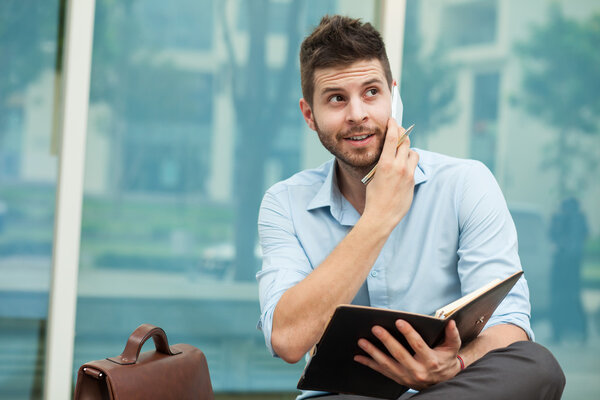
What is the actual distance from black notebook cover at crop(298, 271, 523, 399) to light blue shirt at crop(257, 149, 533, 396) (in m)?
0.24

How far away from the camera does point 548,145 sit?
362cm

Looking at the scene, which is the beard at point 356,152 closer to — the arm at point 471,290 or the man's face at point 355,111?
the man's face at point 355,111

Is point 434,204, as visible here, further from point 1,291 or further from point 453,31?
point 1,291

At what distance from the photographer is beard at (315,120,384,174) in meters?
1.99

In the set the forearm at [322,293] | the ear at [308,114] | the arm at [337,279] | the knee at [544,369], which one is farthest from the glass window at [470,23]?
the knee at [544,369]

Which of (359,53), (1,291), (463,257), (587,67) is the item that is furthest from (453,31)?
(1,291)

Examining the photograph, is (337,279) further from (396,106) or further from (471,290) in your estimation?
(396,106)

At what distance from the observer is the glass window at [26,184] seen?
312cm

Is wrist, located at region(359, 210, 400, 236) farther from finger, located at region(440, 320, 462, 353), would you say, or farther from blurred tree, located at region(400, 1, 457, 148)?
blurred tree, located at region(400, 1, 457, 148)

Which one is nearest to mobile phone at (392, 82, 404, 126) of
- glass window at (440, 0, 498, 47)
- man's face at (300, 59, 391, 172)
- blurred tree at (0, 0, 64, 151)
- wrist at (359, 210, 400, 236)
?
man's face at (300, 59, 391, 172)

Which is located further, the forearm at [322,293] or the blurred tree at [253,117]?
the blurred tree at [253,117]

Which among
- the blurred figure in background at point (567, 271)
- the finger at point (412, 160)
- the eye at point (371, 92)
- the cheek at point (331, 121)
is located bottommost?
the blurred figure in background at point (567, 271)

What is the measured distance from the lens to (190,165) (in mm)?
3305

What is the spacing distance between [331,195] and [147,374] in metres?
0.78
